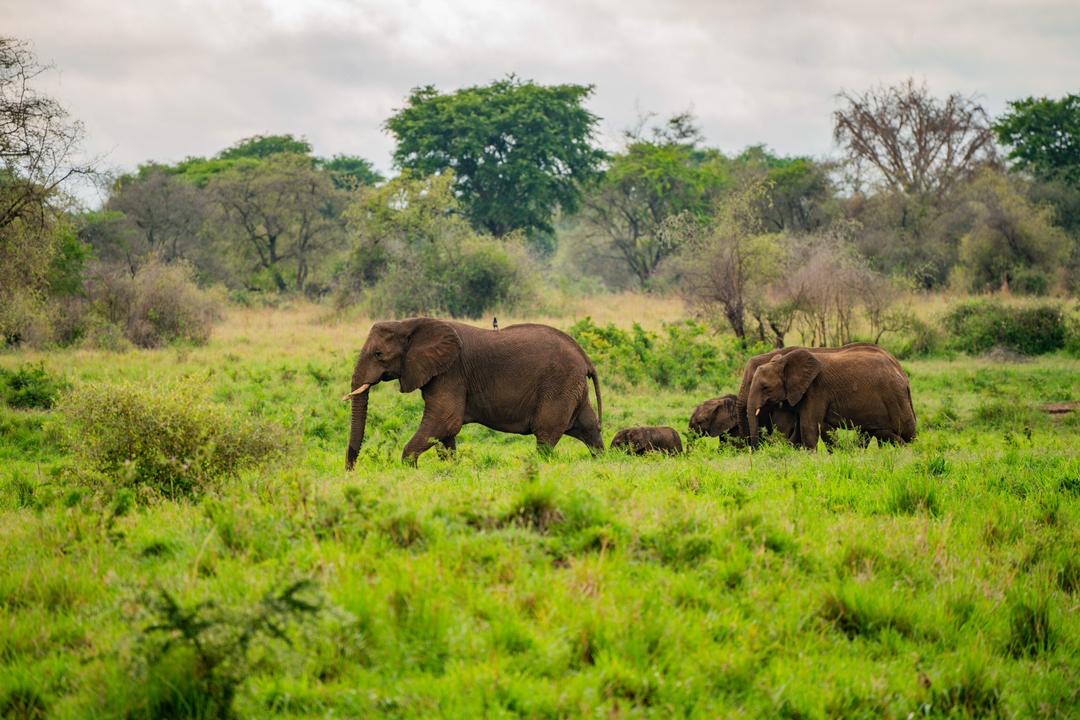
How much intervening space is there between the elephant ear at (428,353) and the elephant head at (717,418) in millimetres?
4693

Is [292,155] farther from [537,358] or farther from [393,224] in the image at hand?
[537,358]

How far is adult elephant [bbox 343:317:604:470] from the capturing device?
1323 centimetres

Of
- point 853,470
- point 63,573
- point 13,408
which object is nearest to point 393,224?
point 13,408

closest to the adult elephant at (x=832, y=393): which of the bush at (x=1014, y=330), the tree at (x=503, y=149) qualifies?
the bush at (x=1014, y=330)

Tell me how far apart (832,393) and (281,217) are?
38638 mm

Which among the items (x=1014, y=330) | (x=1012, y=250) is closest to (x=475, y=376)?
(x=1014, y=330)

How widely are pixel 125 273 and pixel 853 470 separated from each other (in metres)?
25.6

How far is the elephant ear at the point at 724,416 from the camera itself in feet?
52.5

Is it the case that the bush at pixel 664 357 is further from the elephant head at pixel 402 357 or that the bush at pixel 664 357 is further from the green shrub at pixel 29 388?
the green shrub at pixel 29 388

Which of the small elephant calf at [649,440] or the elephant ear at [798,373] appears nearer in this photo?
the elephant ear at [798,373]

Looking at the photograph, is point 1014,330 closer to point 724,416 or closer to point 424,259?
point 724,416

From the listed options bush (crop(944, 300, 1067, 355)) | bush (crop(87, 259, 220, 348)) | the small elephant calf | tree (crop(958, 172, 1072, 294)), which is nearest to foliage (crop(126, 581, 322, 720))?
the small elephant calf

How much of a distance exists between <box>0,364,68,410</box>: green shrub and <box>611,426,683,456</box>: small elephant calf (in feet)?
35.0

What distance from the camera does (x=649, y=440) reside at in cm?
1448
